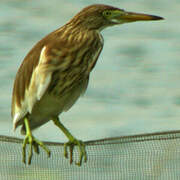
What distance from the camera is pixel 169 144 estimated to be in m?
1.63

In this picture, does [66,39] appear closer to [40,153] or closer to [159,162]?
[40,153]

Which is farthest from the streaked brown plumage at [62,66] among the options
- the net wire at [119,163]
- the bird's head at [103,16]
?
the net wire at [119,163]

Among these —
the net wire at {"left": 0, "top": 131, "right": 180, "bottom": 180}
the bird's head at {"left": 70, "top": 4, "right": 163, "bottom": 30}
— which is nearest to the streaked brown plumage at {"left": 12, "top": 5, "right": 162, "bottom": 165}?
the bird's head at {"left": 70, "top": 4, "right": 163, "bottom": 30}

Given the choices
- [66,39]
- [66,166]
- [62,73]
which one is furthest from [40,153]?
[66,39]

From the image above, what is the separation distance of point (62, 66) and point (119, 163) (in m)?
0.78

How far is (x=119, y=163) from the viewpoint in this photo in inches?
63.8

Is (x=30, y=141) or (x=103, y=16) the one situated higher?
Answer: (x=103, y=16)

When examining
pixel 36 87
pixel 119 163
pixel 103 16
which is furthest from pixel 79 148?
pixel 103 16

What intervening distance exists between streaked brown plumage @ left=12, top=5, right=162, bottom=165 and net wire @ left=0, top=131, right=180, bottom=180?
0.54 m

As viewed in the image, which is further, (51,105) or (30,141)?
(51,105)

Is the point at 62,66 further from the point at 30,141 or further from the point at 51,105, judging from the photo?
the point at 30,141

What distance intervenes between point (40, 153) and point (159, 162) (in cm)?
57

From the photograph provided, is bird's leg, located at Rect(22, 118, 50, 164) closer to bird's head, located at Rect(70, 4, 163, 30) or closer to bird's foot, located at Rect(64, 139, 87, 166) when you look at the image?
bird's foot, located at Rect(64, 139, 87, 166)

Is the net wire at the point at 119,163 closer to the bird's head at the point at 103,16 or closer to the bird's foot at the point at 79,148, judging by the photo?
the bird's foot at the point at 79,148
